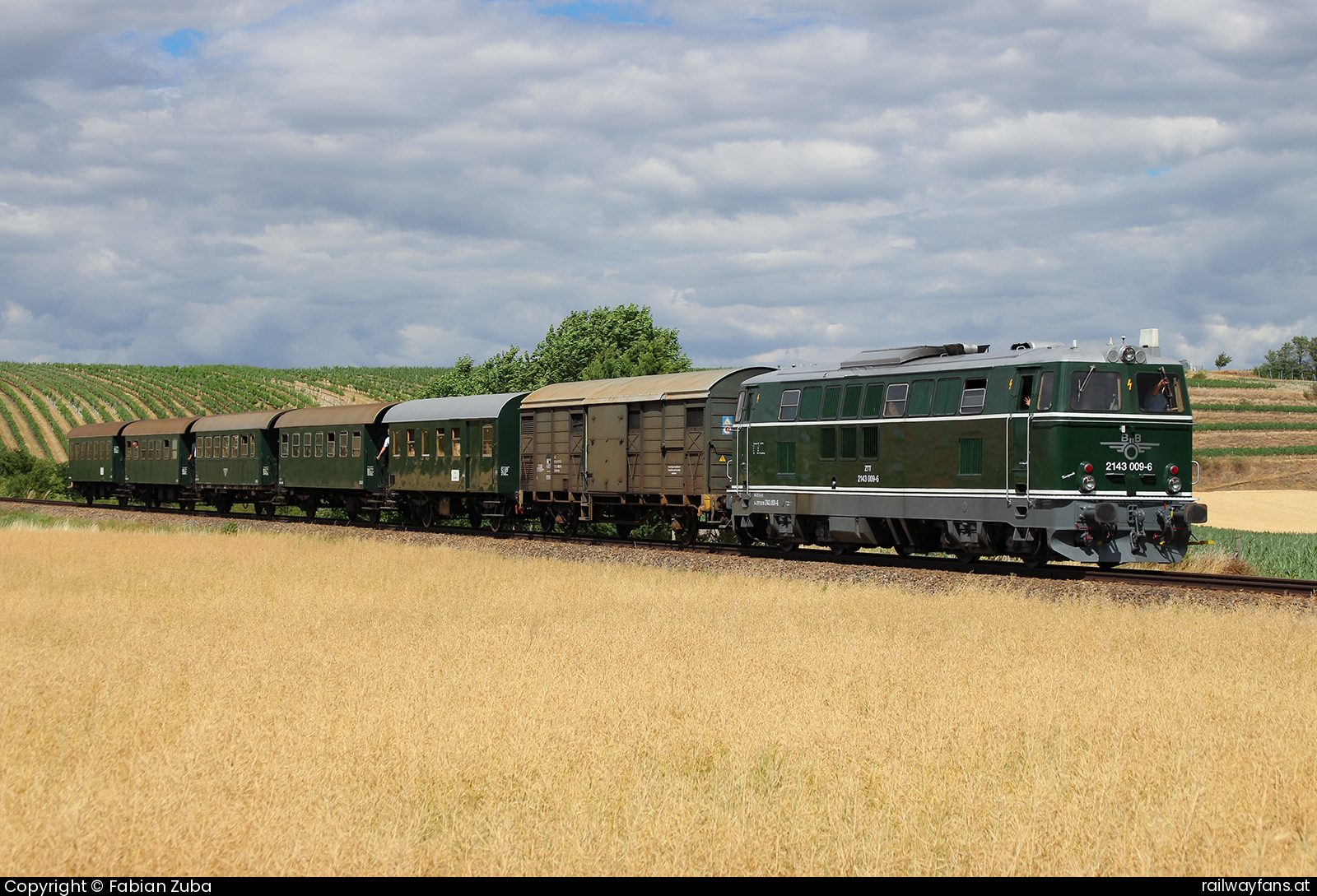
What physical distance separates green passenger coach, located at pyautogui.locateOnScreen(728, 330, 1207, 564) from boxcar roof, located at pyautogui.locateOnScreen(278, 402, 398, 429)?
1705 cm

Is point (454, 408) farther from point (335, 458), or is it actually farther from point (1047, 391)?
point (1047, 391)

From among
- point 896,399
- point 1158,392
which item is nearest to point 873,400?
point 896,399

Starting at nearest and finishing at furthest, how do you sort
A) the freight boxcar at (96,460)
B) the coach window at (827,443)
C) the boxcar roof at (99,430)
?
the coach window at (827,443) → the freight boxcar at (96,460) → the boxcar roof at (99,430)

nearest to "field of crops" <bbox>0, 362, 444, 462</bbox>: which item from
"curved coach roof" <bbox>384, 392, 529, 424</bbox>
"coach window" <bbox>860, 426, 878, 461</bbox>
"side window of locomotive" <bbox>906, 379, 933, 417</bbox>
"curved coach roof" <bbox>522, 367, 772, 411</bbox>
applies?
"curved coach roof" <bbox>384, 392, 529, 424</bbox>

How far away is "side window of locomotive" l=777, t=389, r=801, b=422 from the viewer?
73.4 ft

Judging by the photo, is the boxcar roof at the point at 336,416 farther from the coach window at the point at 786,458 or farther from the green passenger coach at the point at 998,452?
the green passenger coach at the point at 998,452

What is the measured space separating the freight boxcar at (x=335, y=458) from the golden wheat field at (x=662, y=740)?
19.7 meters

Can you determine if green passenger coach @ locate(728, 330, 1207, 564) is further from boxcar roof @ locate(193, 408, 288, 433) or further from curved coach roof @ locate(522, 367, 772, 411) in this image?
boxcar roof @ locate(193, 408, 288, 433)

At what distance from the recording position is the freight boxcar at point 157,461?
45844mm

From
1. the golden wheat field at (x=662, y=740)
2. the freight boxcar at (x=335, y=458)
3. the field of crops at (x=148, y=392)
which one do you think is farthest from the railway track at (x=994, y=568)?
the field of crops at (x=148, y=392)

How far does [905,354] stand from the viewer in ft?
67.7

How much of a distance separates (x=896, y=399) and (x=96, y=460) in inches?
1794

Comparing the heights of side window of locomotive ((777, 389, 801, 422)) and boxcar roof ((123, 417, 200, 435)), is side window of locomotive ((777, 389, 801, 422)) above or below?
below
